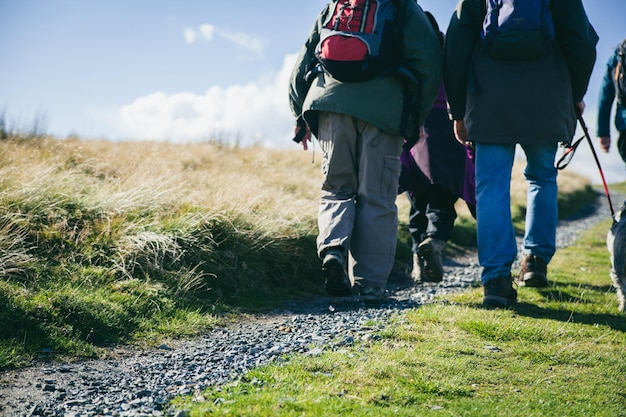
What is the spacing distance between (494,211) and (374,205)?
862 millimetres

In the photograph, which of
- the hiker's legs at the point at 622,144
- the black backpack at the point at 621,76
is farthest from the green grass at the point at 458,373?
the black backpack at the point at 621,76

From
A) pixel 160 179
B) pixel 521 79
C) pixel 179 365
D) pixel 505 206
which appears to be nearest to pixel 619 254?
pixel 505 206

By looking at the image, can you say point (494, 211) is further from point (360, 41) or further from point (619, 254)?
point (360, 41)

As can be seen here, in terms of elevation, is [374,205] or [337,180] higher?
[337,180]

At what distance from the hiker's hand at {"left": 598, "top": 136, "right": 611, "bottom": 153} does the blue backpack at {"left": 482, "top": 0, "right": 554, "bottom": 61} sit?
2.49m

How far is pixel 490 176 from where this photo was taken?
4145 mm

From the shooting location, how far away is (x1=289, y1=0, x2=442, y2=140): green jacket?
4180mm

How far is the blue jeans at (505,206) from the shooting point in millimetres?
4066

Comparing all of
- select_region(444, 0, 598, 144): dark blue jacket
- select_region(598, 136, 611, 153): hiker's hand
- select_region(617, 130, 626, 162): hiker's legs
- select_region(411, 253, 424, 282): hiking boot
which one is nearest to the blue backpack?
select_region(444, 0, 598, 144): dark blue jacket

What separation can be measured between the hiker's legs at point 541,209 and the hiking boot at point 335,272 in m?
1.47

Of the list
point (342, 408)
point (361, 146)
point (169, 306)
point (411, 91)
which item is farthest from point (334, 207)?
point (342, 408)

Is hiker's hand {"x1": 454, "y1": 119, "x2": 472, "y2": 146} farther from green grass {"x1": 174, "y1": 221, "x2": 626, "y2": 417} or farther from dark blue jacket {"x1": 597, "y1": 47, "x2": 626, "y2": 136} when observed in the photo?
dark blue jacket {"x1": 597, "y1": 47, "x2": 626, "y2": 136}

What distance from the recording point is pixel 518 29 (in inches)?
151

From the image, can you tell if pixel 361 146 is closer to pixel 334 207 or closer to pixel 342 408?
pixel 334 207
